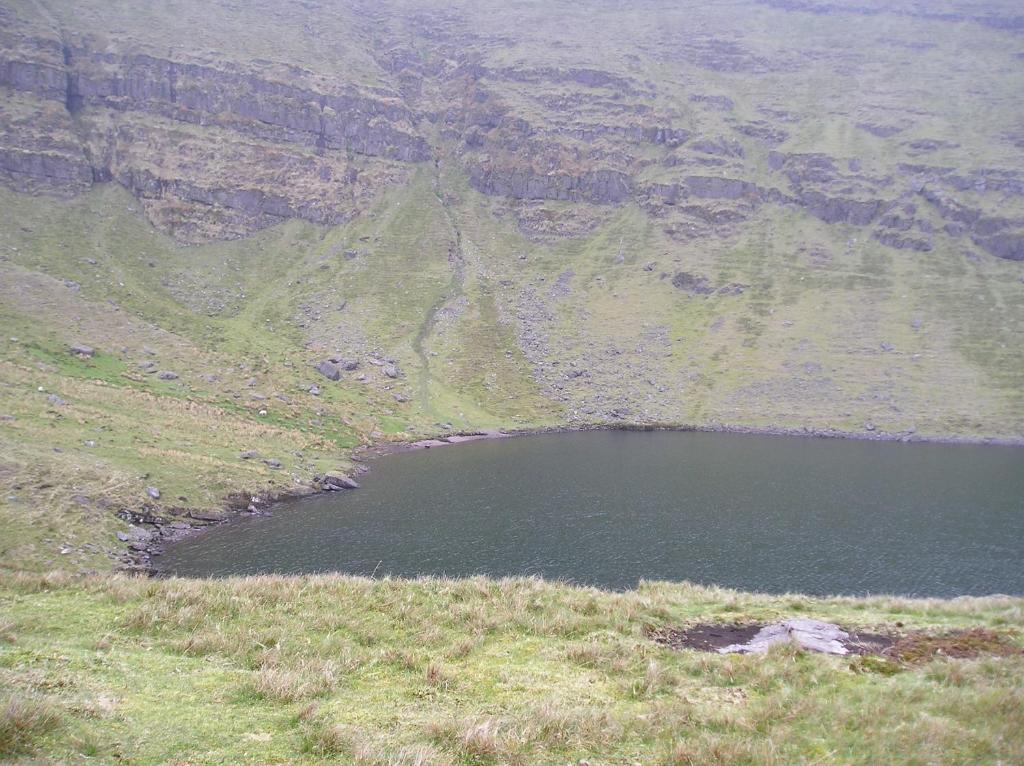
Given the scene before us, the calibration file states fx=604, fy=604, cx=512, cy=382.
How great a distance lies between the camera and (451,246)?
13650 cm

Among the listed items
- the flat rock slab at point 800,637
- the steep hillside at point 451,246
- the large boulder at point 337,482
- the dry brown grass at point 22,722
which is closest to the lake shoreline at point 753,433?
the steep hillside at point 451,246

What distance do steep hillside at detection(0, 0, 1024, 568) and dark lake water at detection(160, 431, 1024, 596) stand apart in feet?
31.6

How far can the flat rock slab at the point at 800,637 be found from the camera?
58.6 feet

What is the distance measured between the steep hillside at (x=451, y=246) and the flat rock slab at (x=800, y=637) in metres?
38.4

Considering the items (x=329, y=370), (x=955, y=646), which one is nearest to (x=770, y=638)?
(x=955, y=646)

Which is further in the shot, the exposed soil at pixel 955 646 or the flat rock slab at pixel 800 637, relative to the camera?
the flat rock slab at pixel 800 637

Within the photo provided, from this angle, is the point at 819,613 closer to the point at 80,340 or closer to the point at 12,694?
the point at 12,694

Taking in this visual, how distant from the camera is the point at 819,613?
23.0 meters

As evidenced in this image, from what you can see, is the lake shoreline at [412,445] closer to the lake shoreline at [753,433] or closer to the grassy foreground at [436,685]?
the lake shoreline at [753,433]

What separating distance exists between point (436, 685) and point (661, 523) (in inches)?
1546

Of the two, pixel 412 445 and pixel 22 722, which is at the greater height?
pixel 22 722

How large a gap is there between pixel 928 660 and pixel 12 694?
798 inches

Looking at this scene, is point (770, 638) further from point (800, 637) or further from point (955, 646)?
point (955, 646)

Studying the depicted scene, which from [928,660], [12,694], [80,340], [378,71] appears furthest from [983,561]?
[378,71]
